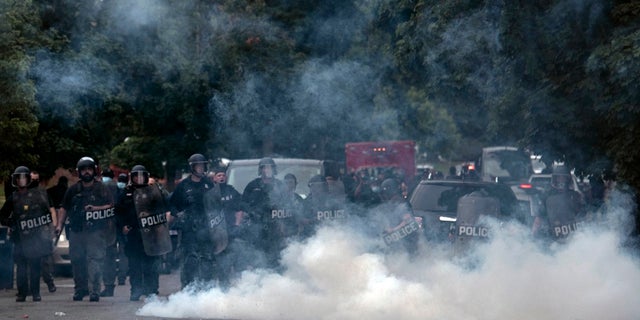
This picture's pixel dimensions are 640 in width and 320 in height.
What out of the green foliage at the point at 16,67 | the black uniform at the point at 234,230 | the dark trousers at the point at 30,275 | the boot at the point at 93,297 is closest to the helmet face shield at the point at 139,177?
the black uniform at the point at 234,230

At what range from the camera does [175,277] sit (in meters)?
19.4

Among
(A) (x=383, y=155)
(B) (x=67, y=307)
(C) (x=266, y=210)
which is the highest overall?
(A) (x=383, y=155)

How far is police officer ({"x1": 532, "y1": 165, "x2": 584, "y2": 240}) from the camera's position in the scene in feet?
42.1

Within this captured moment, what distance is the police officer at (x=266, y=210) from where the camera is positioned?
14.6m

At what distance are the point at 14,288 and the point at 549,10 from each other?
28.6 ft

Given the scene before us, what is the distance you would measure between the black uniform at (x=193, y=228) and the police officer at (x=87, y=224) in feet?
4.20

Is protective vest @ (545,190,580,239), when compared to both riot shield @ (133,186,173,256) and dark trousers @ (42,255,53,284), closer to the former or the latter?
riot shield @ (133,186,173,256)

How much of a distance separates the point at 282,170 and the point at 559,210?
6.16 meters

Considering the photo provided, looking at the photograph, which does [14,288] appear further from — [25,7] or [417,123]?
[417,123]

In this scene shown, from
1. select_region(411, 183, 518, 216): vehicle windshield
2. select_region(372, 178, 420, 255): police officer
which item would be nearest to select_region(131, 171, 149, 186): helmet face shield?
select_region(372, 178, 420, 255): police officer

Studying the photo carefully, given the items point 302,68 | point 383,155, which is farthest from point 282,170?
point 383,155

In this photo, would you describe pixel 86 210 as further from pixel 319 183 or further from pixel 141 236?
pixel 319 183

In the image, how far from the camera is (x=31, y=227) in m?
14.3

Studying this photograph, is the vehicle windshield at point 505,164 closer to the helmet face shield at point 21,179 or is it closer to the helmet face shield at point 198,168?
the helmet face shield at point 21,179
